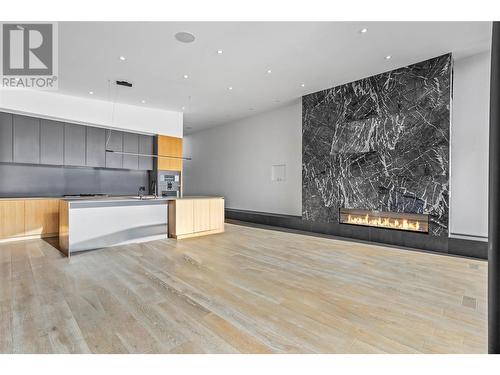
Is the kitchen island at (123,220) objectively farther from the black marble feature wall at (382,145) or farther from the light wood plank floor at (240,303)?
the black marble feature wall at (382,145)

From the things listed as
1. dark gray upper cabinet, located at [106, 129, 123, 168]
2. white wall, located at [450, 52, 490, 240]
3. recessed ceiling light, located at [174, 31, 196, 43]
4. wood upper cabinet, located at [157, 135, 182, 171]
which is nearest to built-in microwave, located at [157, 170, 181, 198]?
wood upper cabinet, located at [157, 135, 182, 171]

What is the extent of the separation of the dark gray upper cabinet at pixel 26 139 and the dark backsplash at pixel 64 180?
0.47 metres

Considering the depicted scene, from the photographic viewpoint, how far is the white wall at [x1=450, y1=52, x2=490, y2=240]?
4.34 meters

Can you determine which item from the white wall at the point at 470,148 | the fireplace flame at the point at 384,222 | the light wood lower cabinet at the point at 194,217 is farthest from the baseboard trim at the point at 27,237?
the white wall at the point at 470,148

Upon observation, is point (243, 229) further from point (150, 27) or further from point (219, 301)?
point (150, 27)

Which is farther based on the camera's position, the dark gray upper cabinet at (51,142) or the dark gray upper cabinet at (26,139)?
the dark gray upper cabinet at (51,142)

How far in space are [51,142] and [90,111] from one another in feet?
3.76

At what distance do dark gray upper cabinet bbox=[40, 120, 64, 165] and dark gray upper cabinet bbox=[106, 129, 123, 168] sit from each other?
0.99 meters

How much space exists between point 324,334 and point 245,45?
398 cm

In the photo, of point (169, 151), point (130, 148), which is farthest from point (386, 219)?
point (130, 148)

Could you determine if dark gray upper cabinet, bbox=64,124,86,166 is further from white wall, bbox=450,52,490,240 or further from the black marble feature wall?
white wall, bbox=450,52,490,240

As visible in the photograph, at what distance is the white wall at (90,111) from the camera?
5.47m

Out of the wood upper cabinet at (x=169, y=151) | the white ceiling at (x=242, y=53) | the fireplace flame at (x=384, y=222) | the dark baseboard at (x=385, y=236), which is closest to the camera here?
the white ceiling at (x=242, y=53)
